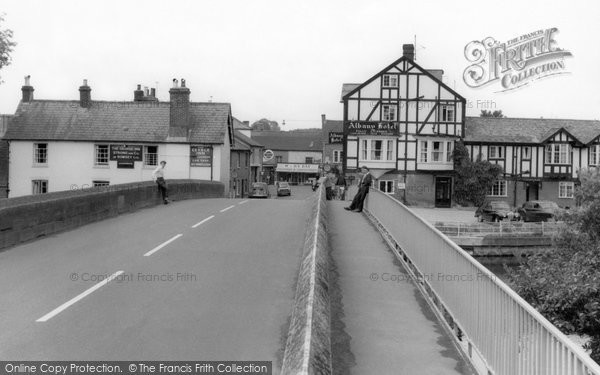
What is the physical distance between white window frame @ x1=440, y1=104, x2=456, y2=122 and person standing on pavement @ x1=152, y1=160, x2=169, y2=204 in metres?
31.5

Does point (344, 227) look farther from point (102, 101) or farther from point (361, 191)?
point (102, 101)

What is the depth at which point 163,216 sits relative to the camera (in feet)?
65.0

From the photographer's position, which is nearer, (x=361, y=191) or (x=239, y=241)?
(x=239, y=241)

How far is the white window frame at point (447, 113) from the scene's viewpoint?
167ft

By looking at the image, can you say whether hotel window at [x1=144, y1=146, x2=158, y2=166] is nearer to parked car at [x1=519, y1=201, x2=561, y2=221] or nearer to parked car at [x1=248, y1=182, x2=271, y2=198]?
parked car at [x1=248, y1=182, x2=271, y2=198]

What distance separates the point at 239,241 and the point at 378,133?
36986 mm

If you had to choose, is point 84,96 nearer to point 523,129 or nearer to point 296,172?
point 523,129

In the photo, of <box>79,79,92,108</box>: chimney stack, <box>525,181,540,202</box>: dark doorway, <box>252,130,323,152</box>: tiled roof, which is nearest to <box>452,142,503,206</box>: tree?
<box>525,181,540,202</box>: dark doorway

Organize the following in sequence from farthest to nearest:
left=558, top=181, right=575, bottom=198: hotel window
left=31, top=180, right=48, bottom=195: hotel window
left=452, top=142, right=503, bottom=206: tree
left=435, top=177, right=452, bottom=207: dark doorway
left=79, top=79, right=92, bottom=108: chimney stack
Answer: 1. left=558, top=181, right=575, bottom=198: hotel window
2. left=435, top=177, right=452, bottom=207: dark doorway
3. left=452, top=142, right=503, bottom=206: tree
4. left=79, top=79, right=92, bottom=108: chimney stack
5. left=31, top=180, right=48, bottom=195: hotel window

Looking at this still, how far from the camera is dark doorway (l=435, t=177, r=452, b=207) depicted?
52.4 m

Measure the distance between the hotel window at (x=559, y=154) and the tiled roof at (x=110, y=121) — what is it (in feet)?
89.4

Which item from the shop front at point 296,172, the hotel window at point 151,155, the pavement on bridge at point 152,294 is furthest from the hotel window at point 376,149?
the shop front at point 296,172

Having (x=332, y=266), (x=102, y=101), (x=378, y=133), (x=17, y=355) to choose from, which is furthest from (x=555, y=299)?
(x=102, y=101)

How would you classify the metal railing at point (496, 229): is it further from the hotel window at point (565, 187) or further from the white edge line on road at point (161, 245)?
the white edge line on road at point (161, 245)
